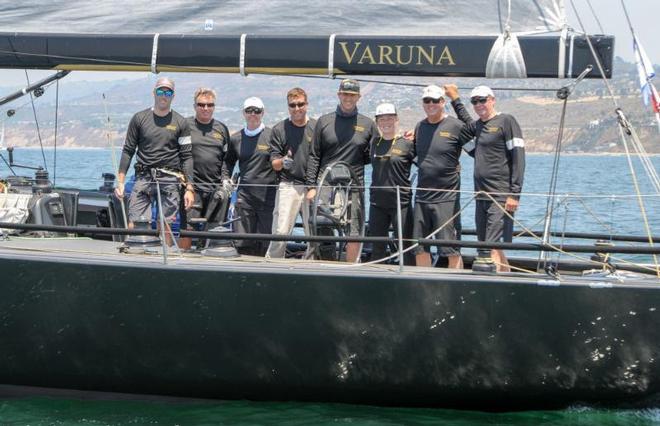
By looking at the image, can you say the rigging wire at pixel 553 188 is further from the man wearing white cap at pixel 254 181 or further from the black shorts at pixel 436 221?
the man wearing white cap at pixel 254 181

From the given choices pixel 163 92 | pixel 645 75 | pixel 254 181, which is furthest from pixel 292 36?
pixel 645 75

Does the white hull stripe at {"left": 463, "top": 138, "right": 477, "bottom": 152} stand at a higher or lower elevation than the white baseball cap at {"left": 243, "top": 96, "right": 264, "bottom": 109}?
lower

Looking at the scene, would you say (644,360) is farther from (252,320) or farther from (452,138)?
(252,320)

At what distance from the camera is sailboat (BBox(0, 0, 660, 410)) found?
6613mm

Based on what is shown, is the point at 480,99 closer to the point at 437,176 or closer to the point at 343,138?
the point at 437,176

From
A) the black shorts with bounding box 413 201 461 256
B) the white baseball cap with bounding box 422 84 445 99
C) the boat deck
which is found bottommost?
the boat deck

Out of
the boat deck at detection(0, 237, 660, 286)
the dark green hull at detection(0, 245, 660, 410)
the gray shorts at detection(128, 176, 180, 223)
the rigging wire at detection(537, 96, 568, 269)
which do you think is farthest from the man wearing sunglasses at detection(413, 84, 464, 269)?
the gray shorts at detection(128, 176, 180, 223)

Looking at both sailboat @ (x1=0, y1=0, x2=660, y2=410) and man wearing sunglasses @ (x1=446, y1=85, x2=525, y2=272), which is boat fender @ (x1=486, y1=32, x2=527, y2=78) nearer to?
sailboat @ (x1=0, y1=0, x2=660, y2=410)

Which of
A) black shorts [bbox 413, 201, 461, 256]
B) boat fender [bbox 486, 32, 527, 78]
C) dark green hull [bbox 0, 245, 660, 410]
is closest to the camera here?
dark green hull [bbox 0, 245, 660, 410]

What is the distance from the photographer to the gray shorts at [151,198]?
7.71m

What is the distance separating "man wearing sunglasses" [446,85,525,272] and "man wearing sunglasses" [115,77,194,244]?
2073 millimetres

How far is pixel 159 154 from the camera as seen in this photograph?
25.6ft

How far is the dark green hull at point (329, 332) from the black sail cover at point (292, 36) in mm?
1490

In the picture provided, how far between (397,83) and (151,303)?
7.88ft
